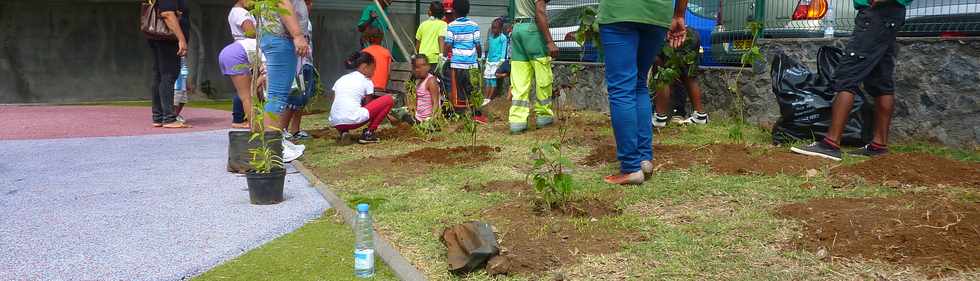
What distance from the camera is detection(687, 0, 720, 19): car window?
9117 millimetres

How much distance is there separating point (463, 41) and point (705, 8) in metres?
2.74

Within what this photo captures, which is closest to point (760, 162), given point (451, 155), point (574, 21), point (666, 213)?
point (666, 213)

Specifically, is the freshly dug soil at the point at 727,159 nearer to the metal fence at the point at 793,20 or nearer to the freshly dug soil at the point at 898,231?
the metal fence at the point at 793,20

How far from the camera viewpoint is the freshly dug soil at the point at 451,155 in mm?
6398

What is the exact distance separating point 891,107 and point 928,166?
1016mm

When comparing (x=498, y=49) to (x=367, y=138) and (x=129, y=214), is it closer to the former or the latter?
(x=367, y=138)

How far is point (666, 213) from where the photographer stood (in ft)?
13.9

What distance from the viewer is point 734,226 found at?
3867 millimetres

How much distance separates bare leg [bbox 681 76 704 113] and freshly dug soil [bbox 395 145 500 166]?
243 centimetres

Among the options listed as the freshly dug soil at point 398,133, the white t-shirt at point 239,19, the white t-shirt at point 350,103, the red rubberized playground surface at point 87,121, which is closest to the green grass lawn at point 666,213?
the white t-shirt at point 350,103

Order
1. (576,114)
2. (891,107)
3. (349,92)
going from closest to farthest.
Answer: (891,107), (349,92), (576,114)

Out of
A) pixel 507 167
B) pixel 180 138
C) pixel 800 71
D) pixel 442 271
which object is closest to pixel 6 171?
pixel 180 138

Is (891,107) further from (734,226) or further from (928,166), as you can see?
(734,226)

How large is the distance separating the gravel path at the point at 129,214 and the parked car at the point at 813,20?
464 centimetres
